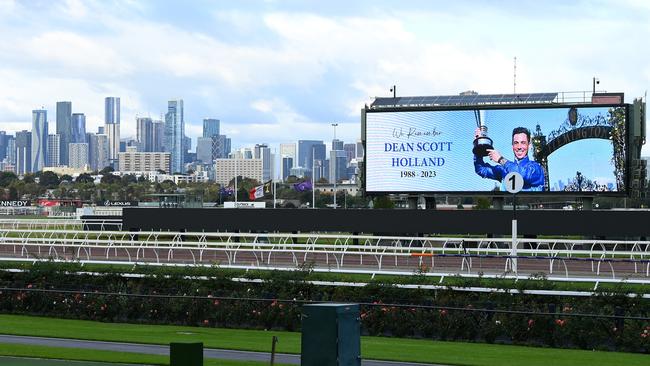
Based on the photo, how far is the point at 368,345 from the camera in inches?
1045

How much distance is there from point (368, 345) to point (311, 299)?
5.58m

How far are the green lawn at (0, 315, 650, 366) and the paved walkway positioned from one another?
60 centimetres

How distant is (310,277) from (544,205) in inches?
2964

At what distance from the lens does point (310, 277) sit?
3269 cm

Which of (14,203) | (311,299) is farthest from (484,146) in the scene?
(14,203)

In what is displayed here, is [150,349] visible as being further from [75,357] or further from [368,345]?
[368,345]

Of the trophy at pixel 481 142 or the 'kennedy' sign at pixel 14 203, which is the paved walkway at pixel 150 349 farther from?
the 'kennedy' sign at pixel 14 203

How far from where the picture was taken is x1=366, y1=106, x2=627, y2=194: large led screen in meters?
56.9

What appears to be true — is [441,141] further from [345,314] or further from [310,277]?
[345,314]

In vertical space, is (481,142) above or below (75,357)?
above

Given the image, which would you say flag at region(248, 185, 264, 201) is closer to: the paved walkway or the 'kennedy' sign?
the paved walkway

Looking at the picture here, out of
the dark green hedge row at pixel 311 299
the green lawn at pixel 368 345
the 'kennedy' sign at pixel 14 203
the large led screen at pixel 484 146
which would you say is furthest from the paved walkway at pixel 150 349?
the 'kennedy' sign at pixel 14 203

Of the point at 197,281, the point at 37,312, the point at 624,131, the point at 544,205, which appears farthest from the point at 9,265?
the point at 544,205

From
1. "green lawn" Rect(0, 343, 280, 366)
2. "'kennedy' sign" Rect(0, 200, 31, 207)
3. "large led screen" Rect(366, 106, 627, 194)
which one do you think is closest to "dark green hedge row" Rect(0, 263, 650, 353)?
"green lawn" Rect(0, 343, 280, 366)
